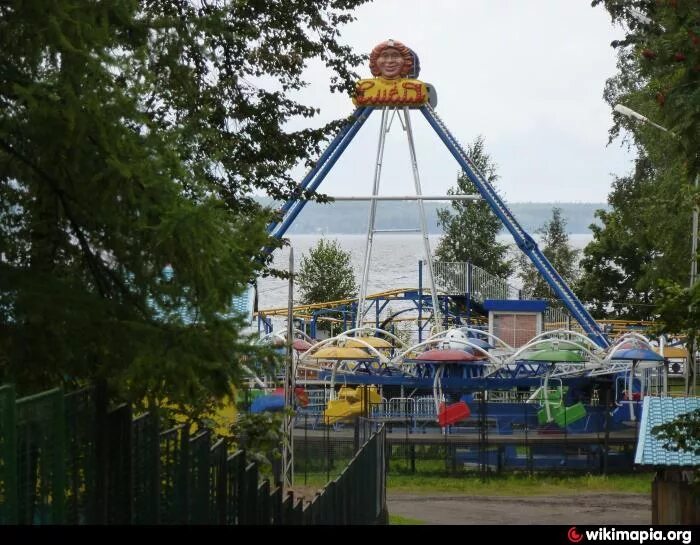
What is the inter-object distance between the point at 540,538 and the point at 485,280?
46.3 m

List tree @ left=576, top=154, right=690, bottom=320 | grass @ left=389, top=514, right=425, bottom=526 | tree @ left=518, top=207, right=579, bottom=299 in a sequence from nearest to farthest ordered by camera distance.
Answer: grass @ left=389, top=514, right=425, bottom=526, tree @ left=576, top=154, right=690, bottom=320, tree @ left=518, top=207, right=579, bottom=299

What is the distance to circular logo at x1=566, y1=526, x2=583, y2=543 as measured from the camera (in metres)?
7.38

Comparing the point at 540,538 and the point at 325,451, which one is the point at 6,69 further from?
the point at 325,451

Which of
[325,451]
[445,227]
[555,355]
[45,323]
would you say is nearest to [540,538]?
[45,323]

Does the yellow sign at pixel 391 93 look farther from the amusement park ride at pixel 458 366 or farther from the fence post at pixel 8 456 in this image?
the fence post at pixel 8 456

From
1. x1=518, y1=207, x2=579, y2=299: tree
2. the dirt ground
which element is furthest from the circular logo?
x1=518, y1=207, x2=579, y2=299: tree

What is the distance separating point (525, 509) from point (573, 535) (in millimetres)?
20424

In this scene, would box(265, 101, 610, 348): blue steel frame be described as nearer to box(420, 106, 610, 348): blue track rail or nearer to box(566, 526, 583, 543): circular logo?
box(420, 106, 610, 348): blue track rail

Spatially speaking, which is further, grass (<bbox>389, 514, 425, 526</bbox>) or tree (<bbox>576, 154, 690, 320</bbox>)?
tree (<bbox>576, 154, 690, 320</bbox>)

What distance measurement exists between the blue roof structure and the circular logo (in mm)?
11087

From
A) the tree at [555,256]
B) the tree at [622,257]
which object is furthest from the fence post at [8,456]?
the tree at [555,256]

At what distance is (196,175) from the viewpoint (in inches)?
340

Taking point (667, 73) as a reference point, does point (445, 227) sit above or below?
above

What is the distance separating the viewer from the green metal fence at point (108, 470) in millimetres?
5973
